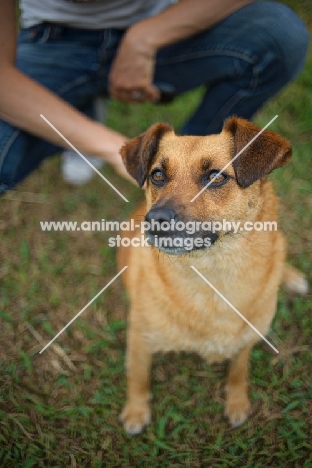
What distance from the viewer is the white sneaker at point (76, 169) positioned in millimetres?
4117

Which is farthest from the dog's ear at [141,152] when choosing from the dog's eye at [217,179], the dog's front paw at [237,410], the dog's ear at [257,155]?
the dog's front paw at [237,410]

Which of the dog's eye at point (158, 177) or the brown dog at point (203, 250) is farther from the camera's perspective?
the dog's eye at point (158, 177)

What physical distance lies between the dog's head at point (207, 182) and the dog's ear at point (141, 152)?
1 centimetres

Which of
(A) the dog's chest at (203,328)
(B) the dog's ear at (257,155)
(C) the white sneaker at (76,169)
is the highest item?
(B) the dog's ear at (257,155)

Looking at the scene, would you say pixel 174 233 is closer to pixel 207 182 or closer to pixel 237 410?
pixel 207 182

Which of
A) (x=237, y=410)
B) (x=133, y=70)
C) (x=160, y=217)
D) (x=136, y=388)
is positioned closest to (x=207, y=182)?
(x=160, y=217)

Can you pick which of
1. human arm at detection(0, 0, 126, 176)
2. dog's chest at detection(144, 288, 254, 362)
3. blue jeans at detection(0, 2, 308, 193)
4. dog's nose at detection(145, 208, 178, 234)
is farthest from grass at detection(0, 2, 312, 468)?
dog's nose at detection(145, 208, 178, 234)

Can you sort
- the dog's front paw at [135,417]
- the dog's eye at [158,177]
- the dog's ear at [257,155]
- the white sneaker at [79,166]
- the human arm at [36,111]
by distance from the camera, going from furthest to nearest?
the white sneaker at [79,166], the dog's front paw at [135,417], the human arm at [36,111], the dog's eye at [158,177], the dog's ear at [257,155]

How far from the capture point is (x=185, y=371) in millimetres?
3062

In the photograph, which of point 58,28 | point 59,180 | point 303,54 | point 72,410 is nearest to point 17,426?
point 72,410

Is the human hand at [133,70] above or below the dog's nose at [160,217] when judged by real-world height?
above

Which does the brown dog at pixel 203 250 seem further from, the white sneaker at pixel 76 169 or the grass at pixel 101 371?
the white sneaker at pixel 76 169

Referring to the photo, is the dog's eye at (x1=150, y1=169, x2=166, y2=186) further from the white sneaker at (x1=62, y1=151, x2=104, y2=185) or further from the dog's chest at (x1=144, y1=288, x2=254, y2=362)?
the white sneaker at (x1=62, y1=151, x2=104, y2=185)

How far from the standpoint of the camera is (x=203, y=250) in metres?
2.27
